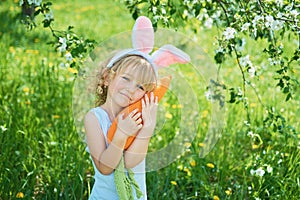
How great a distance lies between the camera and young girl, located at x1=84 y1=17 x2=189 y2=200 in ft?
5.81

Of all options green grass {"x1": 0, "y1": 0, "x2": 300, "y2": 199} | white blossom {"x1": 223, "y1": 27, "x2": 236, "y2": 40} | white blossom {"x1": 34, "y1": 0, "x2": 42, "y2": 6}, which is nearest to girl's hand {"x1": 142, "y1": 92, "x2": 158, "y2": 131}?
green grass {"x1": 0, "y1": 0, "x2": 300, "y2": 199}

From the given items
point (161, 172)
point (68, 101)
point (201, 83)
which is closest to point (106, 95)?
point (161, 172)

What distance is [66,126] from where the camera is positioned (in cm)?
299

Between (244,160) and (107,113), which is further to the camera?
(244,160)

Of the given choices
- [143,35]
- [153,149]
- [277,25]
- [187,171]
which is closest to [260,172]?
[187,171]

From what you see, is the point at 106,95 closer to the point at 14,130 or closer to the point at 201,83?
the point at 14,130

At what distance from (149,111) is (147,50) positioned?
215mm

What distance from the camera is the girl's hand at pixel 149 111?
1772 millimetres

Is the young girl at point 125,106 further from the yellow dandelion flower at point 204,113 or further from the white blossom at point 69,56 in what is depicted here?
the yellow dandelion flower at point 204,113

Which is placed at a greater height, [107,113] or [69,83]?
[69,83]

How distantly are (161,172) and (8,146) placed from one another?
73 cm

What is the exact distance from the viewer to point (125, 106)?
181 centimetres

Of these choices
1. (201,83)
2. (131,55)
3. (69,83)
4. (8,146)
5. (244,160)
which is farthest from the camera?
(201,83)

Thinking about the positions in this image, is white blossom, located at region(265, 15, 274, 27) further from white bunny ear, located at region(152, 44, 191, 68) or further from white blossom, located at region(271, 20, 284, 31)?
white bunny ear, located at region(152, 44, 191, 68)
